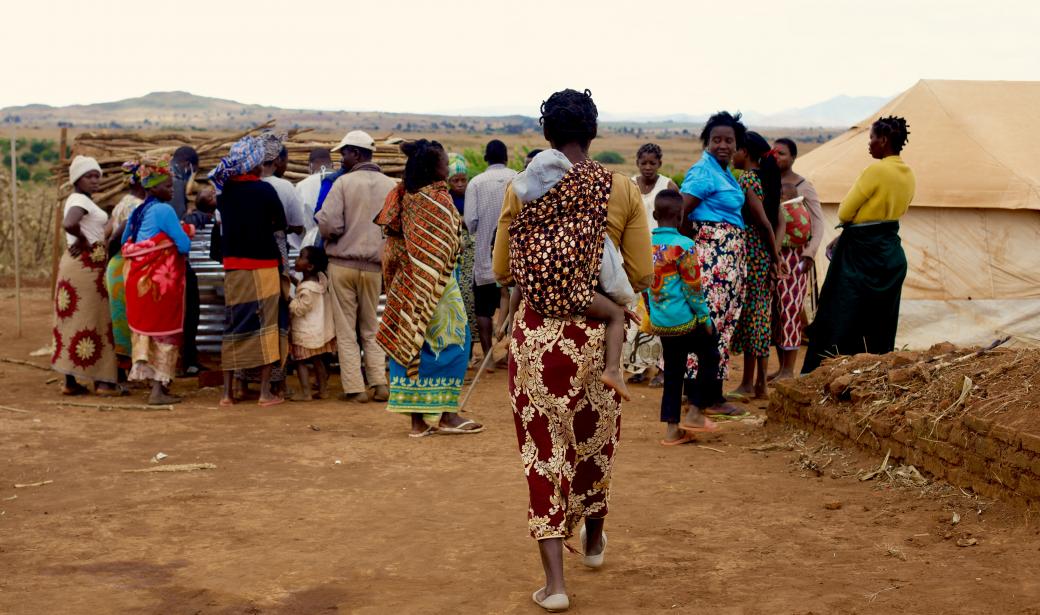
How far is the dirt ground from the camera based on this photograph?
441 cm

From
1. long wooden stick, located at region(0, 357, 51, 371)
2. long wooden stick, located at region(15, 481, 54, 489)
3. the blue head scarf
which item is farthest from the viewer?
long wooden stick, located at region(0, 357, 51, 371)

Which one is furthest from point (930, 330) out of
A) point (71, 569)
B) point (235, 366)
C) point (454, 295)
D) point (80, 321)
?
point (71, 569)

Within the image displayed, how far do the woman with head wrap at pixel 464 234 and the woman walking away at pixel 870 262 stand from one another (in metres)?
3.22

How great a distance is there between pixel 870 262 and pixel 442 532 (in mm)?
4081

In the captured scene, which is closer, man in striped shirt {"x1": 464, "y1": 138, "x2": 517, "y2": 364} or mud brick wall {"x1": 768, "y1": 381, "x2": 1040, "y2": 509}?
mud brick wall {"x1": 768, "y1": 381, "x2": 1040, "y2": 509}

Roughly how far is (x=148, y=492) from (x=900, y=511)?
3.91m

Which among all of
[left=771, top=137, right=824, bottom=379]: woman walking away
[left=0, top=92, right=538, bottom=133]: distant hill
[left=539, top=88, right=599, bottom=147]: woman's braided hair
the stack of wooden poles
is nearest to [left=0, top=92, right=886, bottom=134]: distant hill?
[left=0, top=92, right=538, bottom=133]: distant hill

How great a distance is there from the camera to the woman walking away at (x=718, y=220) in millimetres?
7316

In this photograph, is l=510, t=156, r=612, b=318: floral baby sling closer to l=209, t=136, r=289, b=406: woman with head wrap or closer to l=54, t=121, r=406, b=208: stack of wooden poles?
l=209, t=136, r=289, b=406: woman with head wrap

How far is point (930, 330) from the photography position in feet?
37.1

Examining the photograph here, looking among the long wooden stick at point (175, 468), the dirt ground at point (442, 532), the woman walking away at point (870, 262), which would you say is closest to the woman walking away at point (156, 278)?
the dirt ground at point (442, 532)

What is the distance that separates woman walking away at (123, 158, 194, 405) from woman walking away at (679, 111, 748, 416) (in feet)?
12.9

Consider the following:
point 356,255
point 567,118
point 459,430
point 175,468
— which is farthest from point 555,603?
point 356,255

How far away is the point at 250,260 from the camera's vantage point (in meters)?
8.52
